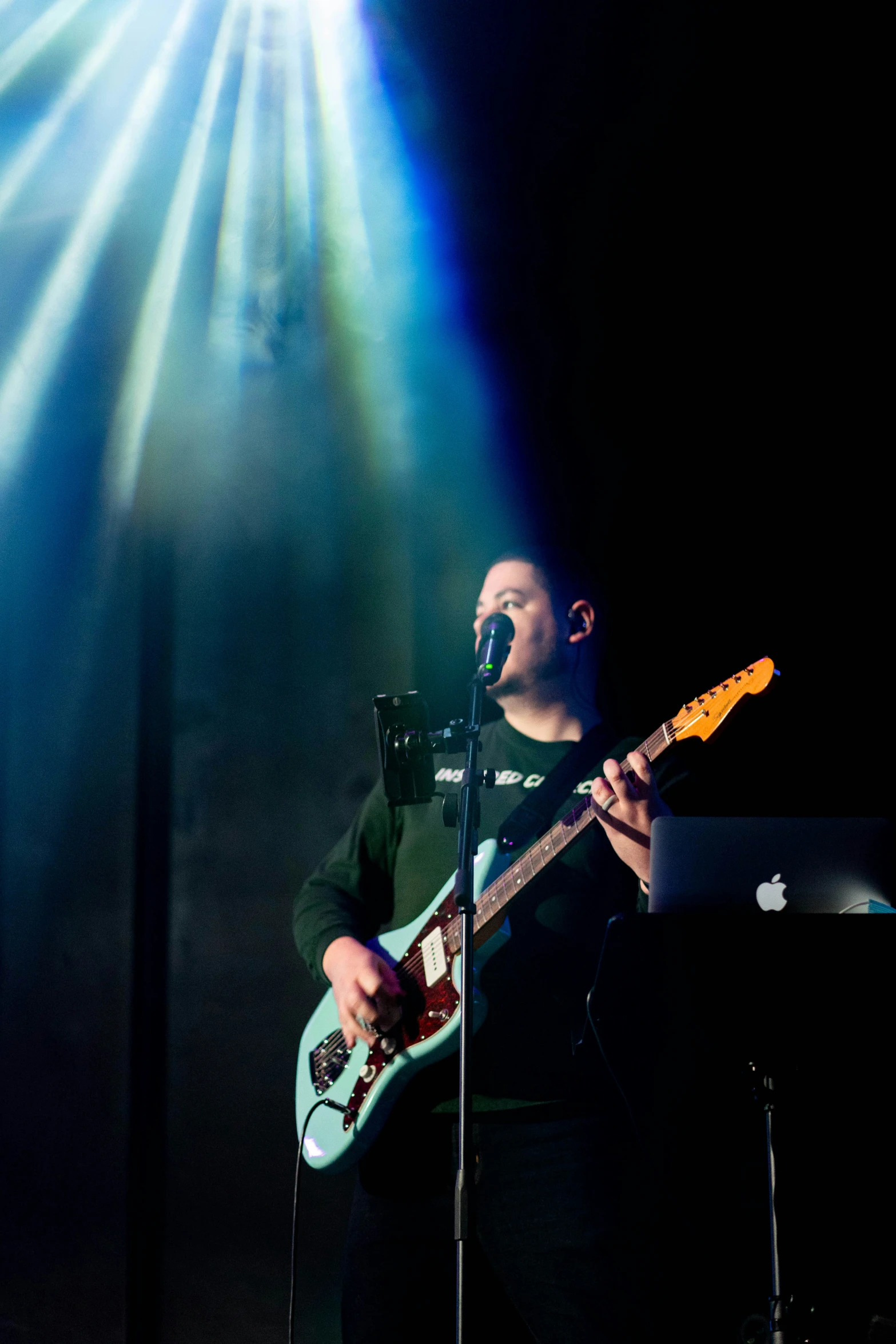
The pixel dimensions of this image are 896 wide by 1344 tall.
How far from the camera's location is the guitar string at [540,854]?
1.77 metres

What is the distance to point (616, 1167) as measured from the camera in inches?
64.7

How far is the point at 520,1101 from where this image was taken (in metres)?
1.72

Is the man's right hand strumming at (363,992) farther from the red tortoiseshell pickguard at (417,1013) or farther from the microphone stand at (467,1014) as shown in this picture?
the microphone stand at (467,1014)

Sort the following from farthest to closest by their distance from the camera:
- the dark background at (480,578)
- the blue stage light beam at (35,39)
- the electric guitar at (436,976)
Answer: the blue stage light beam at (35,39)
the dark background at (480,578)
the electric guitar at (436,976)

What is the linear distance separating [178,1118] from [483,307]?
2.49m

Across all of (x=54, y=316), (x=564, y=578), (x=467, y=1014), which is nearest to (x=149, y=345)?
(x=54, y=316)

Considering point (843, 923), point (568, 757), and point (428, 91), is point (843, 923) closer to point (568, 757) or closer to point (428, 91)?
point (568, 757)

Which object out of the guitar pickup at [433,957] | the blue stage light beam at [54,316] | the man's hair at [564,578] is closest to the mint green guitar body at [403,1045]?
the guitar pickup at [433,957]

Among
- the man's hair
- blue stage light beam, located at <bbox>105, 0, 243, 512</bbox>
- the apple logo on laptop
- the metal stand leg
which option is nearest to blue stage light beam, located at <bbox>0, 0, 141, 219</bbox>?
blue stage light beam, located at <bbox>105, 0, 243, 512</bbox>

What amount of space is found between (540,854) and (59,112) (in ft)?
8.83

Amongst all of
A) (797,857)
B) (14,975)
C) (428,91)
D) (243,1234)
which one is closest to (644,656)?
(797,857)

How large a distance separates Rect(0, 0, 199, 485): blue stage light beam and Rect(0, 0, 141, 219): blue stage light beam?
0.56 ft

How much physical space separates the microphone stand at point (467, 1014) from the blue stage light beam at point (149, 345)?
1.94 m

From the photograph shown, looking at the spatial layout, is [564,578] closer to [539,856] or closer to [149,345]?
[539,856]
